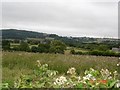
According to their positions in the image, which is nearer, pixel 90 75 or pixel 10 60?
pixel 90 75

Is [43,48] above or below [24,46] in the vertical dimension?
below

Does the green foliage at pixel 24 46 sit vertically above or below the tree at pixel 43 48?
above

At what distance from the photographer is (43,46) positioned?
25.5 m

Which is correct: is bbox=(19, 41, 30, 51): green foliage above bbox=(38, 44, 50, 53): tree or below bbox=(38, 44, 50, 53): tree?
above

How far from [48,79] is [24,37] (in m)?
21.2

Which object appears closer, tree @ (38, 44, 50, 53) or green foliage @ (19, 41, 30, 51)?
green foliage @ (19, 41, 30, 51)

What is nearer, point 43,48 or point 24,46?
point 24,46

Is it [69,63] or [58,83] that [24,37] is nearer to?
[69,63]

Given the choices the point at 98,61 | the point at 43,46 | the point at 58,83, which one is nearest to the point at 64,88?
the point at 58,83

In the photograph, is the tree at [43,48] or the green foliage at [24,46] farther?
the tree at [43,48]

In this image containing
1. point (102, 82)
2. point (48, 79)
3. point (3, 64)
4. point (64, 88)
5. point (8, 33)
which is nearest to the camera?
point (64, 88)

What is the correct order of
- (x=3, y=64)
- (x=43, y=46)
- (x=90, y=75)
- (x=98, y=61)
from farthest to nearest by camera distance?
(x=43, y=46) → (x=98, y=61) → (x=3, y=64) → (x=90, y=75)

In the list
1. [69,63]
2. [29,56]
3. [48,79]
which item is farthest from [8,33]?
[48,79]

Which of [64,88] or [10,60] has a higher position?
[64,88]
